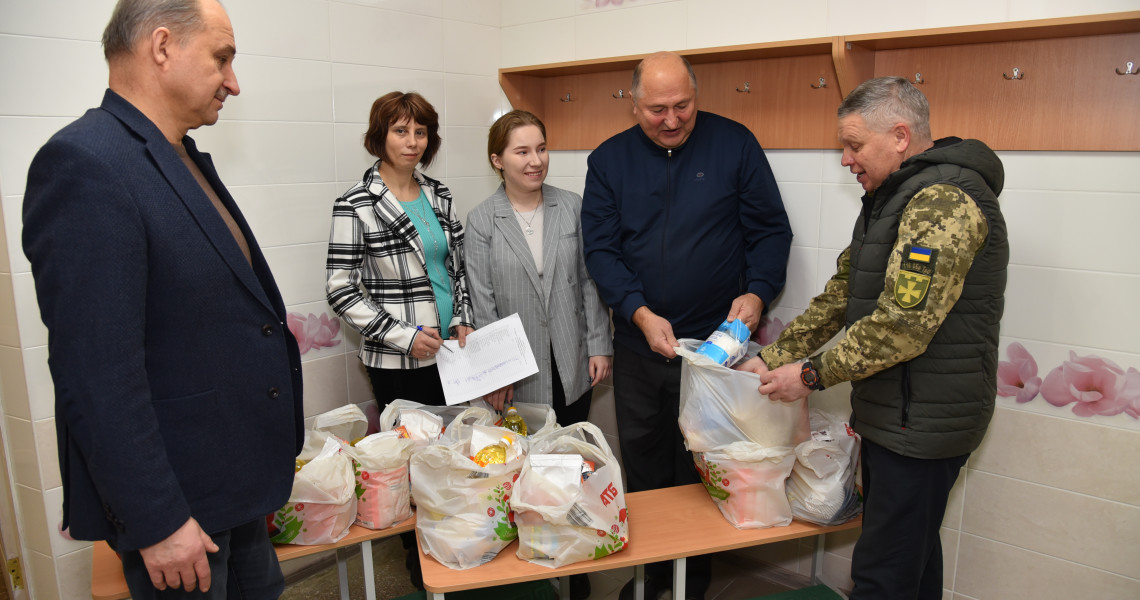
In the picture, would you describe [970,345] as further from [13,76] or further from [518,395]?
[13,76]

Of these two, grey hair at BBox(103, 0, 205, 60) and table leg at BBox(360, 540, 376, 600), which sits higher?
grey hair at BBox(103, 0, 205, 60)

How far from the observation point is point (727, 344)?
205 cm

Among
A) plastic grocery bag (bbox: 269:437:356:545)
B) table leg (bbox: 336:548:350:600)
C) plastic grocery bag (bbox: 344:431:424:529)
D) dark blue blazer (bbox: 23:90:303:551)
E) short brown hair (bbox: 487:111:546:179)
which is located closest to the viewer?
dark blue blazer (bbox: 23:90:303:551)

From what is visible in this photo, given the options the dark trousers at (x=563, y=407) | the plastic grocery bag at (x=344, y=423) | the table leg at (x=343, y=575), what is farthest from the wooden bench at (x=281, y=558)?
the dark trousers at (x=563, y=407)

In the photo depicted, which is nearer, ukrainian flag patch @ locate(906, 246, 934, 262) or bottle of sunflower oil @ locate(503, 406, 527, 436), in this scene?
ukrainian flag patch @ locate(906, 246, 934, 262)

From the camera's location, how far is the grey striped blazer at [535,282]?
2516 mm

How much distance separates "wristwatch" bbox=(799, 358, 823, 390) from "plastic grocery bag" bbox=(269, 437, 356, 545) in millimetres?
1199

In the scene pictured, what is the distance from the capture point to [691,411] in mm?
2064

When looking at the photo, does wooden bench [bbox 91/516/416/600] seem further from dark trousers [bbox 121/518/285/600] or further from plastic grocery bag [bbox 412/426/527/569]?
dark trousers [bbox 121/518/285/600]

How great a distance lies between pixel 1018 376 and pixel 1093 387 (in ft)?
0.58

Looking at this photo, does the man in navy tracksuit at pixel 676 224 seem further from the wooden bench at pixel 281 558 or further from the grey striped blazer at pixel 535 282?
the wooden bench at pixel 281 558

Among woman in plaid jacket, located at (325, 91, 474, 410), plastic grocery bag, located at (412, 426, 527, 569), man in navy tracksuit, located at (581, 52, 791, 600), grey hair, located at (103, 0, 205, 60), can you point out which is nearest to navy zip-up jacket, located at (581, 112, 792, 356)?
man in navy tracksuit, located at (581, 52, 791, 600)

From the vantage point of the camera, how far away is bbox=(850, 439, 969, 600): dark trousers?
178 centimetres

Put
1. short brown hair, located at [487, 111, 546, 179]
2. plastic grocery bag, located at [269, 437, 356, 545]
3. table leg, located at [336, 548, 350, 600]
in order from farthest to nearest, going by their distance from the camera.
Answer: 1. short brown hair, located at [487, 111, 546, 179]
2. table leg, located at [336, 548, 350, 600]
3. plastic grocery bag, located at [269, 437, 356, 545]
